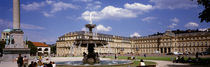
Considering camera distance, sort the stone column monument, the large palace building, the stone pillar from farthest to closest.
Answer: the large palace building < the stone pillar < the stone column monument

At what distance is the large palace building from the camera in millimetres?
87375

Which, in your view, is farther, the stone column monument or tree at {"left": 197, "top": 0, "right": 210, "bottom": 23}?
the stone column monument

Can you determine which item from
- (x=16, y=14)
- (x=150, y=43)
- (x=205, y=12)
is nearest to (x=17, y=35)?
(x=16, y=14)

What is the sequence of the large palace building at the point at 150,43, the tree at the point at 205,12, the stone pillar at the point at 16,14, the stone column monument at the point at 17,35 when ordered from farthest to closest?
the large palace building at the point at 150,43 → the stone pillar at the point at 16,14 → the stone column monument at the point at 17,35 → the tree at the point at 205,12

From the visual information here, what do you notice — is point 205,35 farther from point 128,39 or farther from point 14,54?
point 14,54

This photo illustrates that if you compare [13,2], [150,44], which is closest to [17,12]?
[13,2]

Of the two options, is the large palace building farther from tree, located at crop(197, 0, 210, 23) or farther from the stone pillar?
tree, located at crop(197, 0, 210, 23)

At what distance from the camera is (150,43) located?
107 m

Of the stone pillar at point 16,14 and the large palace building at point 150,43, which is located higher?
the stone pillar at point 16,14

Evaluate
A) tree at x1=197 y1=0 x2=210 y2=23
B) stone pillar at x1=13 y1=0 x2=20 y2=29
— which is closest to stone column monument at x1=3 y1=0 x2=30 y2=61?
stone pillar at x1=13 y1=0 x2=20 y2=29

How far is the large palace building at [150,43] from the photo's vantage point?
87375mm

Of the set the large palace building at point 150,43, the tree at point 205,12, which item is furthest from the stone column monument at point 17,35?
the large palace building at point 150,43

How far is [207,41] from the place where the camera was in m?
85.1

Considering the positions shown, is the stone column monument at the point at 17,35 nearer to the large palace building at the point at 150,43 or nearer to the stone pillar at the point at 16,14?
the stone pillar at the point at 16,14
